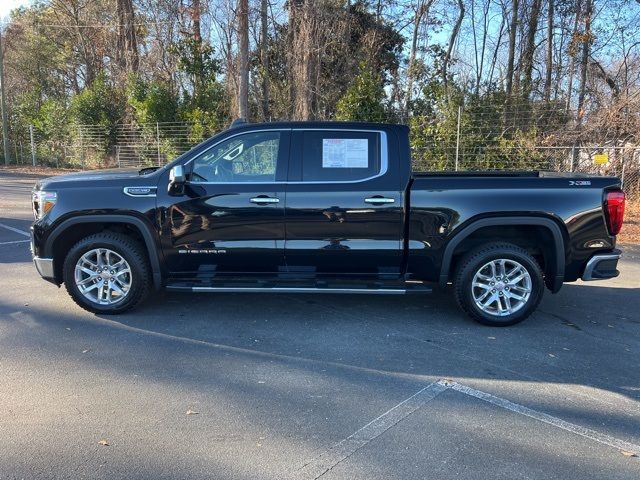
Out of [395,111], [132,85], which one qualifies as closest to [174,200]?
[395,111]

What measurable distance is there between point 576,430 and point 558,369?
38.6 inches

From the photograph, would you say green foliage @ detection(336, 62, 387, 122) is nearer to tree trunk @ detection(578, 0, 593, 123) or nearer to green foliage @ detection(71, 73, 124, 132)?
tree trunk @ detection(578, 0, 593, 123)

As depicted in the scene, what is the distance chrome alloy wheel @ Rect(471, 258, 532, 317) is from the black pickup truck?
0.5 inches

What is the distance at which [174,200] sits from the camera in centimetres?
523

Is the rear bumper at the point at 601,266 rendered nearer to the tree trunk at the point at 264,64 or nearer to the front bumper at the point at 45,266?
the front bumper at the point at 45,266

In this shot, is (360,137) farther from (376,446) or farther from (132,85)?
(132,85)

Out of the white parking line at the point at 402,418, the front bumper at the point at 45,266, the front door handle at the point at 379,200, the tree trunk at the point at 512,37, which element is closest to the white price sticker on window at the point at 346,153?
the front door handle at the point at 379,200

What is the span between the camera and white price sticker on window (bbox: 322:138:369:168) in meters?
5.29

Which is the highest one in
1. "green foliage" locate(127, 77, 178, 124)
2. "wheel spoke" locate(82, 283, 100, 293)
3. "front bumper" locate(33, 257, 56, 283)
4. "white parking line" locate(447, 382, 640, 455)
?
"green foliage" locate(127, 77, 178, 124)

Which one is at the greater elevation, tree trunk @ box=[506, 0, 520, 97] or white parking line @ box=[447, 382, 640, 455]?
tree trunk @ box=[506, 0, 520, 97]

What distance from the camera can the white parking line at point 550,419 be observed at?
3.26m

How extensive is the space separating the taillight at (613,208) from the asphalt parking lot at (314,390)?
3.44 feet

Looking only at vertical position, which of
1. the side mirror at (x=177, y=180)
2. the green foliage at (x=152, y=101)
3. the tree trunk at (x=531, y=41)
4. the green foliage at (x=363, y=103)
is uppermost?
the tree trunk at (x=531, y=41)

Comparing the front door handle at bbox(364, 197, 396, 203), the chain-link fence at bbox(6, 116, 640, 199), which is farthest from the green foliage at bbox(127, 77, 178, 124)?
the front door handle at bbox(364, 197, 396, 203)
